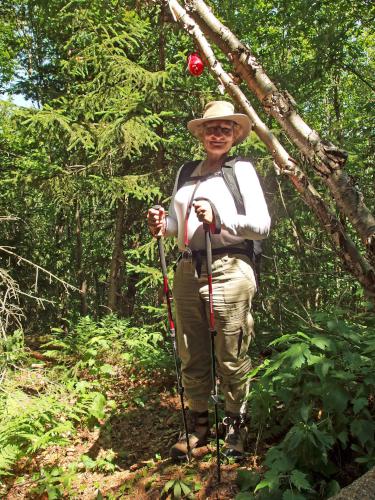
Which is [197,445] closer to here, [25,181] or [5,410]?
[5,410]

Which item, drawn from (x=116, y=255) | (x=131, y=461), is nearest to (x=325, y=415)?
(x=131, y=461)

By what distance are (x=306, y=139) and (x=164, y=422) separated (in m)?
3.47

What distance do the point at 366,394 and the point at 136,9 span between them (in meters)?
6.44

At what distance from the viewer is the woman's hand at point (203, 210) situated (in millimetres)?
2949

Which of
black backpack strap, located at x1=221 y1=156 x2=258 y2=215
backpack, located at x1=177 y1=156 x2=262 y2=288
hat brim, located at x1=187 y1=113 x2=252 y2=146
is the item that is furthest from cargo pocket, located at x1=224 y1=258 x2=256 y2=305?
hat brim, located at x1=187 y1=113 x2=252 y2=146

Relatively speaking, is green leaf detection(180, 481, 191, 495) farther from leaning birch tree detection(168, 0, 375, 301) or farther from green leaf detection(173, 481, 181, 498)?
leaning birch tree detection(168, 0, 375, 301)

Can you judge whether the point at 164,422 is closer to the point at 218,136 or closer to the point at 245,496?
the point at 245,496

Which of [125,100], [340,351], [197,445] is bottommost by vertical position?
[197,445]

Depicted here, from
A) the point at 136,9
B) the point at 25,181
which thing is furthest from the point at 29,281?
the point at 136,9

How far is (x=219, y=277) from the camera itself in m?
3.30

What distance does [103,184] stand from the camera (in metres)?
7.07

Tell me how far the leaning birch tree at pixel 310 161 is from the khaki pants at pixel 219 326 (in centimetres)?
83

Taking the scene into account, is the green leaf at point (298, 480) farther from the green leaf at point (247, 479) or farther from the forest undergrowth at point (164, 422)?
the green leaf at point (247, 479)

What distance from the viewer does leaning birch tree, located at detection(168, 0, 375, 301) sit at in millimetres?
2479
